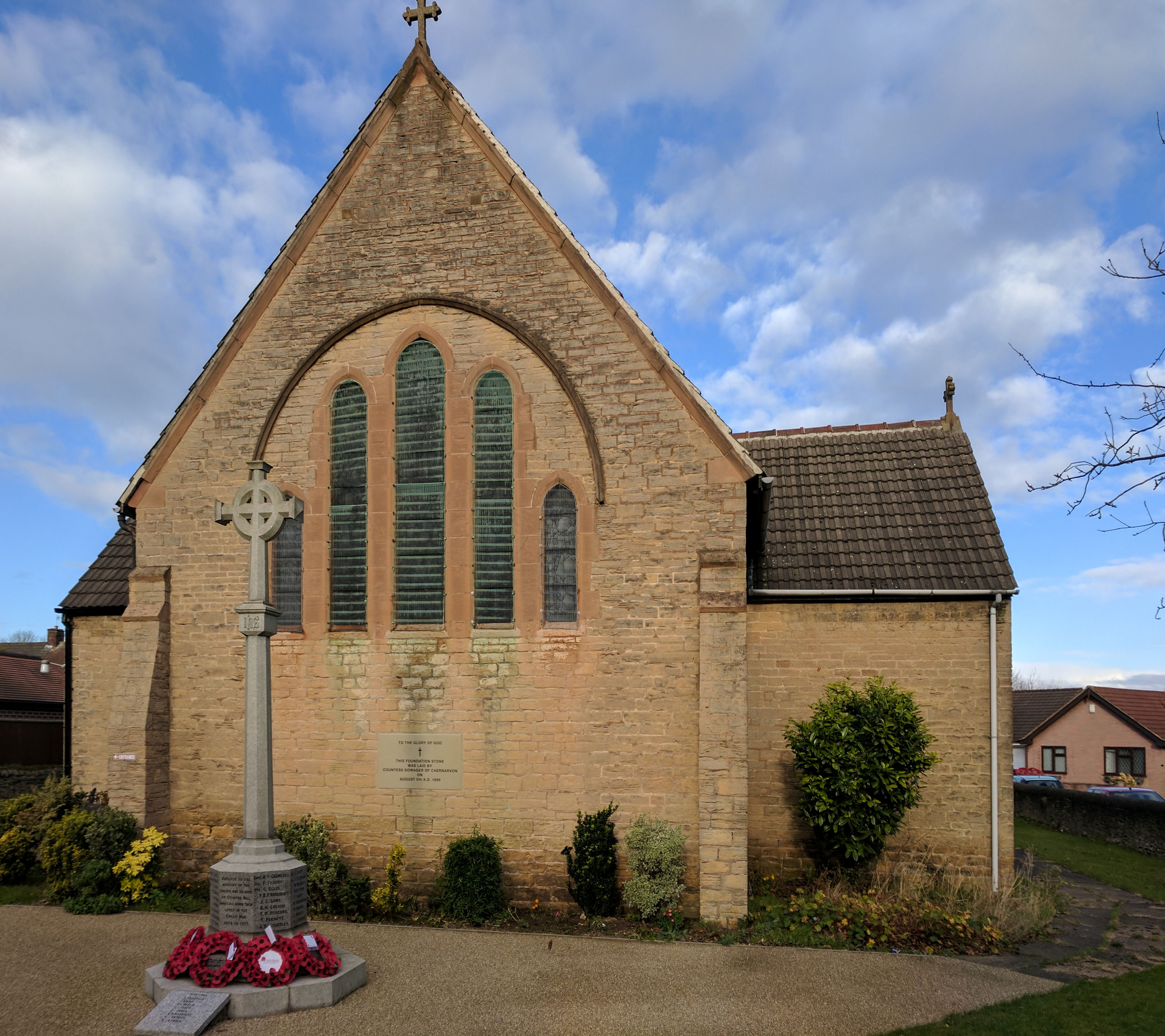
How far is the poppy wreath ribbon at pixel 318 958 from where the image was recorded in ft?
24.5

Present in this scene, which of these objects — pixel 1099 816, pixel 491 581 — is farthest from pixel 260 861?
pixel 1099 816

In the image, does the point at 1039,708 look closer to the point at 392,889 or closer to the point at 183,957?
the point at 392,889

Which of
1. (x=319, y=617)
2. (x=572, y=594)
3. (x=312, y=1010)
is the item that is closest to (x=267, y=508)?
(x=319, y=617)

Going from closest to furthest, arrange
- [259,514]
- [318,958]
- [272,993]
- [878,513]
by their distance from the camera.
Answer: [272,993], [318,958], [259,514], [878,513]

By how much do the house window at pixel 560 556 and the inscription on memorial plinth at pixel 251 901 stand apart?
4.57 m

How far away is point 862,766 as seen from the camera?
11070 millimetres

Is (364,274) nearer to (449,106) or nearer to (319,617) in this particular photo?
(449,106)

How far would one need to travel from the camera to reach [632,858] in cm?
1015

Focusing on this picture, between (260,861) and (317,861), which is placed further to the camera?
(317,861)

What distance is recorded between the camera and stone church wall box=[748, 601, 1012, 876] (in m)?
12.2

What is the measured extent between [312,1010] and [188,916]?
4118 millimetres

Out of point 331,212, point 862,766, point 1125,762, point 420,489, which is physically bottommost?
point 1125,762

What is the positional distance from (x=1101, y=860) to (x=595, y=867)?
42.6 ft

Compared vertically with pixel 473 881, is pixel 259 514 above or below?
above
